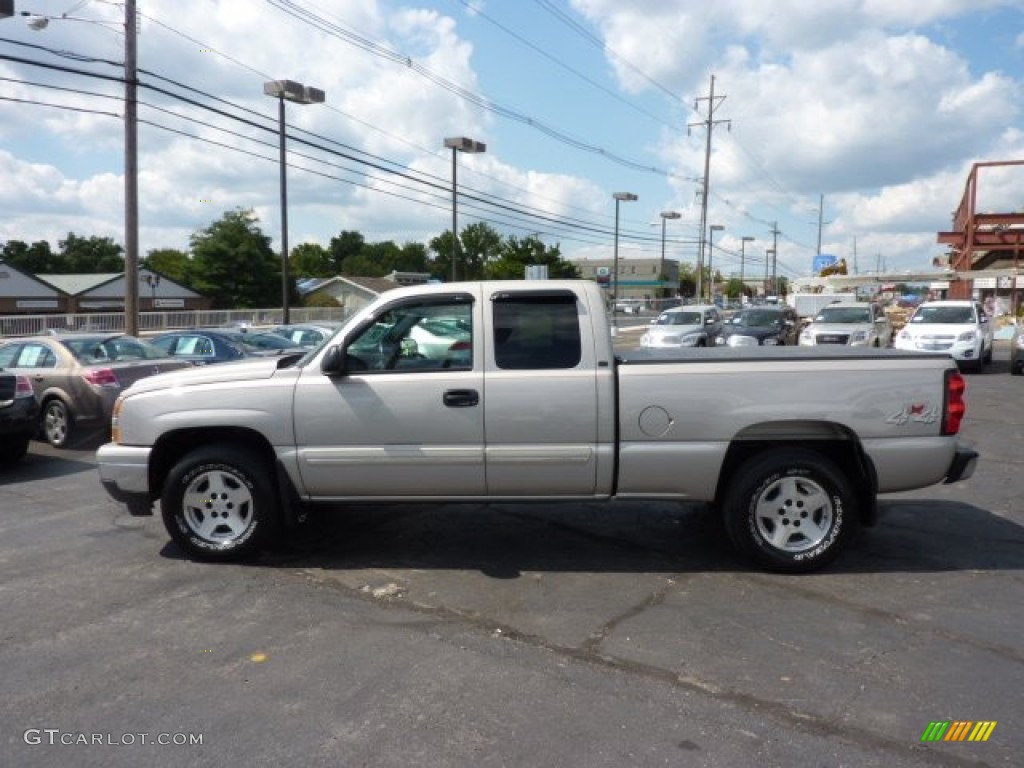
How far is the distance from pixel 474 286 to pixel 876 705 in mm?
3366

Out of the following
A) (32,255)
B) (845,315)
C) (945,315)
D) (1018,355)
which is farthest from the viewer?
(32,255)

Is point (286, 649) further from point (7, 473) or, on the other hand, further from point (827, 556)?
point (7, 473)

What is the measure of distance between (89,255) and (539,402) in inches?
4919

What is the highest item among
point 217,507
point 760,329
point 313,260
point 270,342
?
point 313,260

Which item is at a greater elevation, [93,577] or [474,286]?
[474,286]

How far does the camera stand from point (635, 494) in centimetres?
554

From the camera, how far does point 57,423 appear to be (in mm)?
11047

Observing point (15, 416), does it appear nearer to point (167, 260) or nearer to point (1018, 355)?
point (1018, 355)

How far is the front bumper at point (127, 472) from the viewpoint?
568 centimetres

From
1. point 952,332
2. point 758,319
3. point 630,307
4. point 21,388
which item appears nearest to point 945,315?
point 952,332

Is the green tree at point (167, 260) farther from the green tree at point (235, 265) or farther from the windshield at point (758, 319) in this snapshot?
the windshield at point (758, 319)

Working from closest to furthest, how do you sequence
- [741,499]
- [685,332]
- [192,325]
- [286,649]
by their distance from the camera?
[286,649], [741,499], [685,332], [192,325]

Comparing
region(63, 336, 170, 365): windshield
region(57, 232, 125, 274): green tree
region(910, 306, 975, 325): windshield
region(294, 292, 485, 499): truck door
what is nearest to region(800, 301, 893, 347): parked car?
region(910, 306, 975, 325): windshield

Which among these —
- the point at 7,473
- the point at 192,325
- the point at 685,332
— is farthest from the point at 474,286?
the point at 192,325
